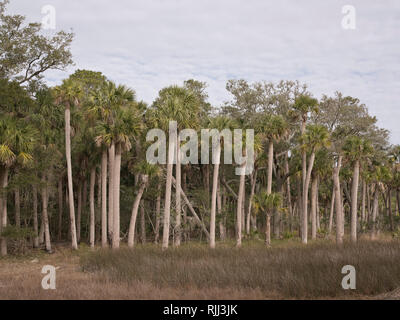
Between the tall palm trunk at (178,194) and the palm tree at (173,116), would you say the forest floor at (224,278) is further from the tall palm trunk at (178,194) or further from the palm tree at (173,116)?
the tall palm trunk at (178,194)

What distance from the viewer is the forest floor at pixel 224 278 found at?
15.3 meters

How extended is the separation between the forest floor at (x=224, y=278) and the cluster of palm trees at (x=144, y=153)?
8.96m

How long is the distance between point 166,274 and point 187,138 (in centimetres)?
1987

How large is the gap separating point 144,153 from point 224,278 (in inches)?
832

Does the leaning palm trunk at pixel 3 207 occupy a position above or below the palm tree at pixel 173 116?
below

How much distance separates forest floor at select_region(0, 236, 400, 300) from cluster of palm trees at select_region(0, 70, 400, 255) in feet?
29.4

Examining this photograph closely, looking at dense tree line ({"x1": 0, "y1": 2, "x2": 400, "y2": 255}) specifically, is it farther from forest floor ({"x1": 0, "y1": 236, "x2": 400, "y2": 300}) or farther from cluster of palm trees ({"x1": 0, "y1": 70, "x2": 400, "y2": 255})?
forest floor ({"x1": 0, "y1": 236, "x2": 400, "y2": 300})

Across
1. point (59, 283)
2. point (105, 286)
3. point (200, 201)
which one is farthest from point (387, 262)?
point (200, 201)

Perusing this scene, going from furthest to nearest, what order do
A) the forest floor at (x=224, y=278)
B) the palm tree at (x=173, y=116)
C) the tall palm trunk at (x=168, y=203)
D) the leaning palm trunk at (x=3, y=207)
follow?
1. the palm tree at (x=173, y=116)
2. the tall palm trunk at (x=168, y=203)
3. the leaning palm trunk at (x=3, y=207)
4. the forest floor at (x=224, y=278)

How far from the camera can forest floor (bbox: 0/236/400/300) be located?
1535 cm

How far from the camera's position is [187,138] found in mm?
37781

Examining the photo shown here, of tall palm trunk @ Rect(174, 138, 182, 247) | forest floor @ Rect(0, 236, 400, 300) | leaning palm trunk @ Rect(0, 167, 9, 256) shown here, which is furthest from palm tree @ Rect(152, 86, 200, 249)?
leaning palm trunk @ Rect(0, 167, 9, 256)

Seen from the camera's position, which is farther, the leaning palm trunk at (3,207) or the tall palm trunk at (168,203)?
the tall palm trunk at (168,203)

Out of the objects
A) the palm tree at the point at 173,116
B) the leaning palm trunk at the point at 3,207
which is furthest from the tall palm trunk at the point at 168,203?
the leaning palm trunk at the point at 3,207
